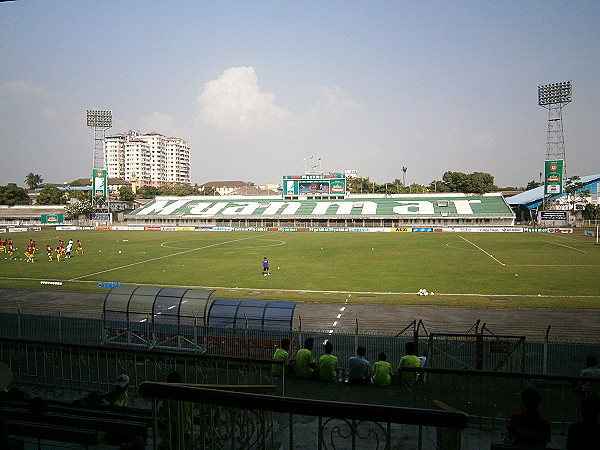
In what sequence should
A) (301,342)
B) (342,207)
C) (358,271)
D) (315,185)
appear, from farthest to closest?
(315,185) → (342,207) → (358,271) → (301,342)

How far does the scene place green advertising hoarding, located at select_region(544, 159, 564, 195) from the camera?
86938mm


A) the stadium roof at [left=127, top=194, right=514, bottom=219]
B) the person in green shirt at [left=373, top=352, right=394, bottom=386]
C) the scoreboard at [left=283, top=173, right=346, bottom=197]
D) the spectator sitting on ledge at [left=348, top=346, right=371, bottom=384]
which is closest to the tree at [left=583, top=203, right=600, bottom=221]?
the stadium roof at [left=127, top=194, right=514, bottom=219]

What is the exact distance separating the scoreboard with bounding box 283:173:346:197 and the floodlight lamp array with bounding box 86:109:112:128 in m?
43.8

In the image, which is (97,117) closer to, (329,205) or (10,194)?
(10,194)

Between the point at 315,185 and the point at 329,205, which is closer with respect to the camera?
Answer: the point at 329,205

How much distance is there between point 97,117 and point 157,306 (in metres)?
105

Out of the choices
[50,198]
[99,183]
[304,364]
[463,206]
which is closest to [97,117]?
[99,183]

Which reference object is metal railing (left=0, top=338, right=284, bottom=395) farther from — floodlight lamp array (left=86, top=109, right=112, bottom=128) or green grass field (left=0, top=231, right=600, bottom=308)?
floodlight lamp array (left=86, top=109, right=112, bottom=128)

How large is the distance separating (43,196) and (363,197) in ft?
290

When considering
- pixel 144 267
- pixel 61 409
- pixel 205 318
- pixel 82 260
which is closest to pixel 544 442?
pixel 61 409

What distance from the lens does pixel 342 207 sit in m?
102

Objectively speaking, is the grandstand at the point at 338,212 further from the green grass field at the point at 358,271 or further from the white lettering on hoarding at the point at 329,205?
the green grass field at the point at 358,271

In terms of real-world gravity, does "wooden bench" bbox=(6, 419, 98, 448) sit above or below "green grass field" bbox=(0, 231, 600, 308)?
above

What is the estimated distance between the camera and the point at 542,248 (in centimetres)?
5294
